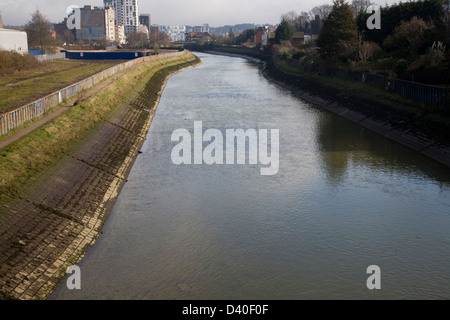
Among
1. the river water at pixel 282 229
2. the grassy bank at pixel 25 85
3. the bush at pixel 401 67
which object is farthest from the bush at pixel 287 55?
the river water at pixel 282 229

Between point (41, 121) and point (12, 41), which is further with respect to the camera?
point (12, 41)

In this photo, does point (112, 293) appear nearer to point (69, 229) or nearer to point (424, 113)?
point (69, 229)

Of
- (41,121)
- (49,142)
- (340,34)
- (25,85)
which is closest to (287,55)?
(340,34)

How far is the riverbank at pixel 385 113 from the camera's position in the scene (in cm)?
2994

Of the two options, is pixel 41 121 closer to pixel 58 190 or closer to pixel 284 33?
pixel 58 190

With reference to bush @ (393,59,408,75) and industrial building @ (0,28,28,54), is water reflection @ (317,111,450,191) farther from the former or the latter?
industrial building @ (0,28,28,54)

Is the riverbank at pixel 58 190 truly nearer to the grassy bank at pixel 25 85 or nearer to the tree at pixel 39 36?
the grassy bank at pixel 25 85

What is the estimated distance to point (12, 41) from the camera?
83.9 meters

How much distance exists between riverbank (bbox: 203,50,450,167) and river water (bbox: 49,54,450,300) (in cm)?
140

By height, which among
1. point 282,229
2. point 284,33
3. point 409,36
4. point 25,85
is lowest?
point 282,229

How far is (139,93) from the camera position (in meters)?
54.6

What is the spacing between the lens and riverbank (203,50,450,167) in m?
29.9

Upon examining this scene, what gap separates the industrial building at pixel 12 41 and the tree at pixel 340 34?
50005 millimetres

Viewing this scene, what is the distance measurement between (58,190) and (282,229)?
9.51 meters
